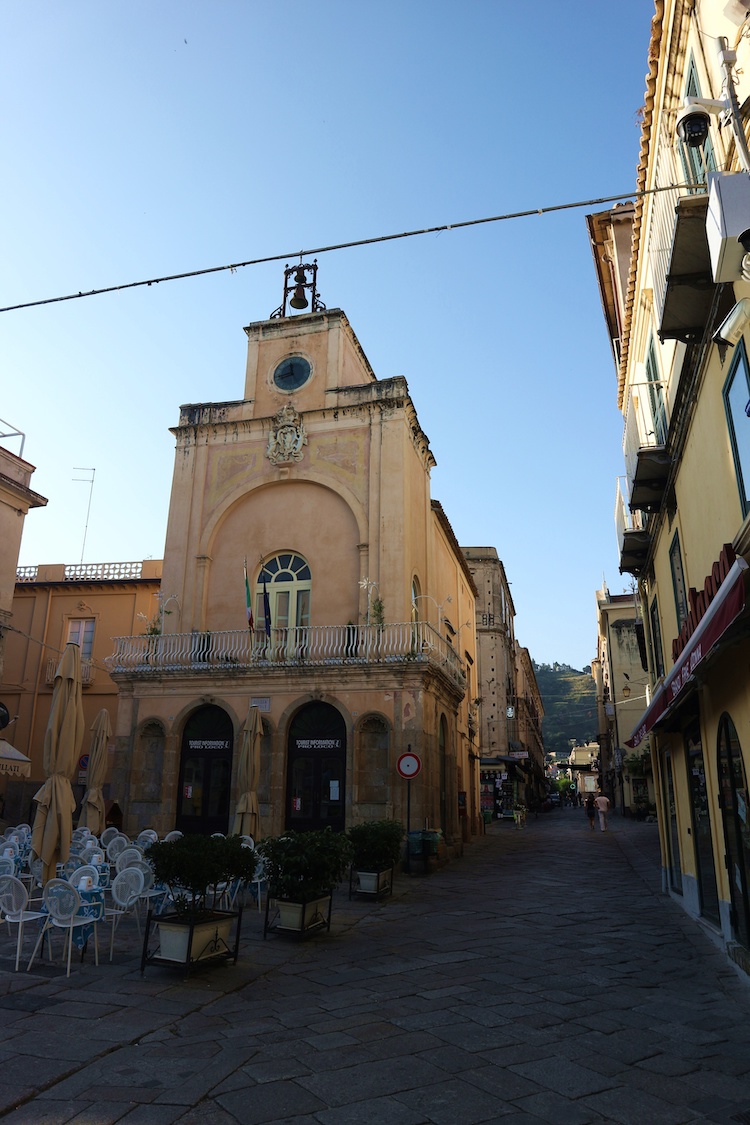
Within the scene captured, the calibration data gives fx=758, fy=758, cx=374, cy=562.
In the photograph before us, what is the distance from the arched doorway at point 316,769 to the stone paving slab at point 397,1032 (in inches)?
305

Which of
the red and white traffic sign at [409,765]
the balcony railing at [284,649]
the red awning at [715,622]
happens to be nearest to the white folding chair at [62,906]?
the red awning at [715,622]

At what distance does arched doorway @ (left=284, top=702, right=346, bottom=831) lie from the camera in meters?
17.3

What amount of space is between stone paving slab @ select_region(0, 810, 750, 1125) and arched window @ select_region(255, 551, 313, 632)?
10.5m

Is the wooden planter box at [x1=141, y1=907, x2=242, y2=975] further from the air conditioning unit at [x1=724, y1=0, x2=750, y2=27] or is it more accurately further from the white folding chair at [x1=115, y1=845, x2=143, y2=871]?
the air conditioning unit at [x1=724, y1=0, x2=750, y2=27]

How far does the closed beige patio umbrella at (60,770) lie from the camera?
9312mm

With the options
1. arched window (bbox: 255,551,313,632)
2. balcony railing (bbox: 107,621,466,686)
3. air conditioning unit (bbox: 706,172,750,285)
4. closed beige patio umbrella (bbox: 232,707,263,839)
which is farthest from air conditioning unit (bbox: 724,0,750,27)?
arched window (bbox: 255,551,313,632)

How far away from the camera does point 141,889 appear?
8.27 meters

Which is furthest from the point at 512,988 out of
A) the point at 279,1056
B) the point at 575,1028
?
the point at 279,1056

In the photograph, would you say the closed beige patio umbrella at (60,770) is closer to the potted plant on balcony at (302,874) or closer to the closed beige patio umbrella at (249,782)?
the potted plant on balcony at (302,874)

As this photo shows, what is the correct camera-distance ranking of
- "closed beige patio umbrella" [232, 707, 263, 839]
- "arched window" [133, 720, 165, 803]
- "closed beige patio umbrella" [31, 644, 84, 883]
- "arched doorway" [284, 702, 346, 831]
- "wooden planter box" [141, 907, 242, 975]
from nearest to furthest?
"wooden planter box" [141, 907, 242, 975] < "closed beige patio umbrella" [31, 644, 84, 883] < "closed beige patio umbrella" [232, 707, 263, 839] < "arched doorway" [284, 702, 346, 831] < "arched window" [133, 720, 165, 803]

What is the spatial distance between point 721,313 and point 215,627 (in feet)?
52.4

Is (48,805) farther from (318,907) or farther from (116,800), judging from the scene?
(116,800)

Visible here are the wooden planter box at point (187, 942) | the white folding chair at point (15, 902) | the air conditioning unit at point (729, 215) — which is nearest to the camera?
the air conditioning unit at point (729, 215)

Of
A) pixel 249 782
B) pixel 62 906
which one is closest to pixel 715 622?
pixel 62 906
